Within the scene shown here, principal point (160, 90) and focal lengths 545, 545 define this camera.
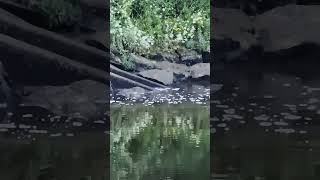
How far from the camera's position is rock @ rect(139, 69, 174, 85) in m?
7.32

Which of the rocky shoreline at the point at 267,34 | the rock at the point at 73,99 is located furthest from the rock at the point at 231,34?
the rock at the point at 73,99

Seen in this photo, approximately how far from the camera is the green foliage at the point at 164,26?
296 inches

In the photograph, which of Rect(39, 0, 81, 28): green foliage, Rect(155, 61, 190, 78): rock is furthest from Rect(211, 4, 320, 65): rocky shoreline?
Rect(39, 0, 81, 28): green foliage

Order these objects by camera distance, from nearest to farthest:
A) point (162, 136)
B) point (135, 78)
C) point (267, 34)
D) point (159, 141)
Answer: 1. point (159, 141)
2. point (162, 136)
3. point (267, 34)
4. point (135, 78)

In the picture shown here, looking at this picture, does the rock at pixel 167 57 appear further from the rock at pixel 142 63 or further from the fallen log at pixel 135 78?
the fallen log at pixel 135 78

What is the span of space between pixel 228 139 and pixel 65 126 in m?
1.80

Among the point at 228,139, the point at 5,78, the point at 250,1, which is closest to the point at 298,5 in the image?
the point at 250,1

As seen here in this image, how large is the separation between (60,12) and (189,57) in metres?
2.09

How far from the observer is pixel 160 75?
290 inches

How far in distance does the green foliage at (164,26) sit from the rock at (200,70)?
0.90 feet

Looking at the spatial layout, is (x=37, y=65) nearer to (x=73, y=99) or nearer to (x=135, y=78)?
(x=73, y=99)

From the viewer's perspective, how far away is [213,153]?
532 centimetres

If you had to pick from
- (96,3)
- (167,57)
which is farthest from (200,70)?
(96,3)

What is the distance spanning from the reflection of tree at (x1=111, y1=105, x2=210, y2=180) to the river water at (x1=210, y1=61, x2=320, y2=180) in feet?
0.60
